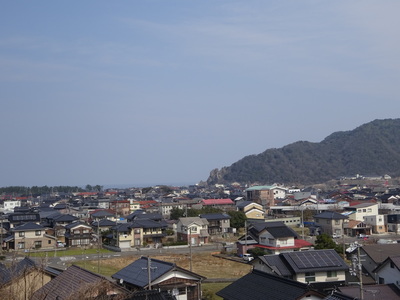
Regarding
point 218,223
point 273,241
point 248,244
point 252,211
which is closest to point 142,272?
point 273,241

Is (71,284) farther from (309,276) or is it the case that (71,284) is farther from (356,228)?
(356,228)

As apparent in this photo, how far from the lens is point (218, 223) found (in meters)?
46.8

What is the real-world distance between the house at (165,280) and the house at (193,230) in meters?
23.4

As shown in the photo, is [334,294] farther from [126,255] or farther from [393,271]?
[126,255]

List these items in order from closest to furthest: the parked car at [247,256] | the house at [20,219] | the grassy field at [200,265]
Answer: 1. the grassy field at [200,265]
2. the parked car at [247,256]
3. the house at [20,219]

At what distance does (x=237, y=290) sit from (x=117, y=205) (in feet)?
188

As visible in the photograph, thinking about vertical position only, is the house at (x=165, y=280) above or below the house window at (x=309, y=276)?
above

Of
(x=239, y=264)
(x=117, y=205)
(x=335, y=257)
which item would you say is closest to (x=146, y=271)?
(x=335, y=257)

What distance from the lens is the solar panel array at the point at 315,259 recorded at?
19502 mm

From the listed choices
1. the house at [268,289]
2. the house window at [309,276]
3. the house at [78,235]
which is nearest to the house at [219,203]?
the house at [78,235]

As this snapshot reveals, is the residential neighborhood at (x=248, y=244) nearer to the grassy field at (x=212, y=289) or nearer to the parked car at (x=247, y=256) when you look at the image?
the parked car at (x=247, y=256)

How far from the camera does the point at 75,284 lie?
43.9 feet

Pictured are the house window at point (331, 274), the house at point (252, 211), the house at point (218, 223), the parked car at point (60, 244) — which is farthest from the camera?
the house at point (252, 211)

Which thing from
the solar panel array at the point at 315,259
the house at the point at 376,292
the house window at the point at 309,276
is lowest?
the house window at the point at 309,276
